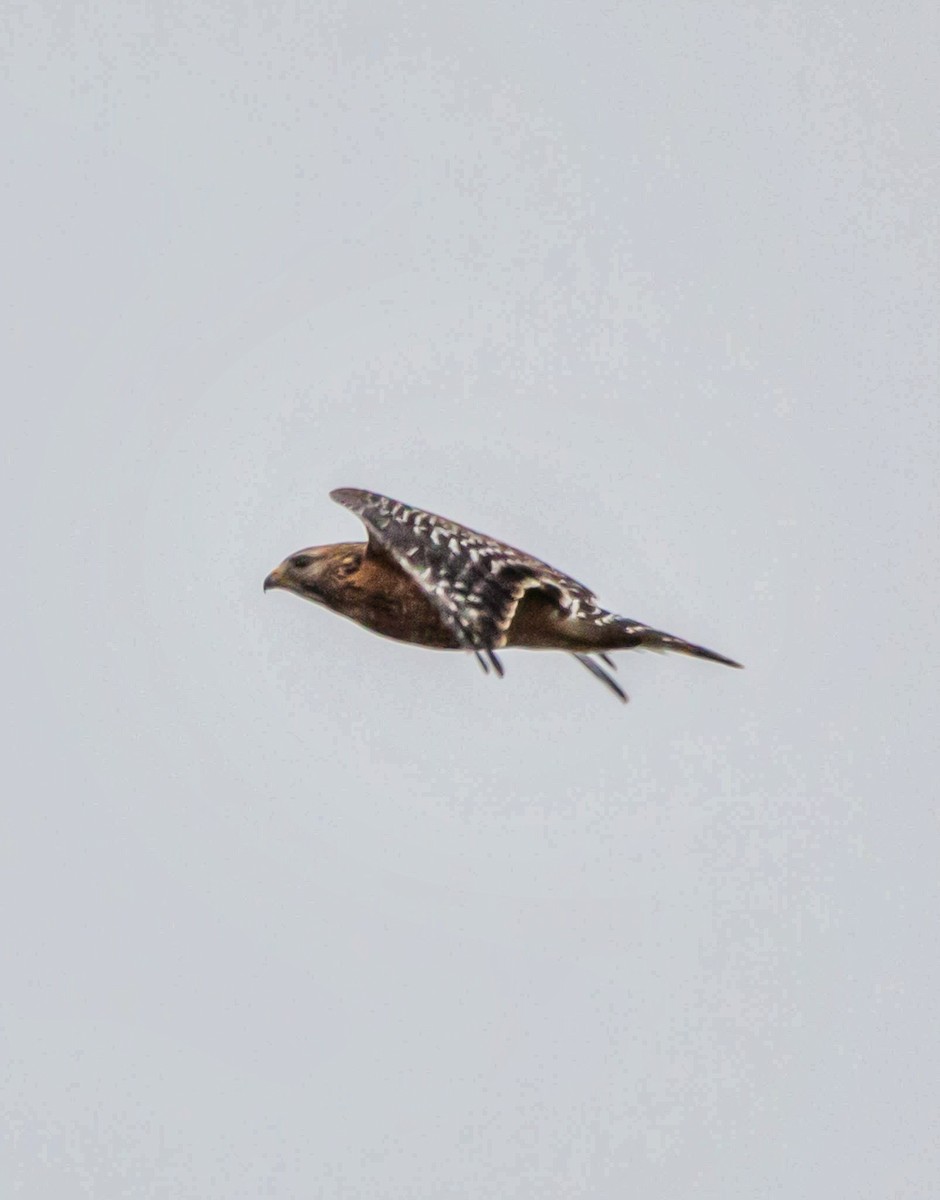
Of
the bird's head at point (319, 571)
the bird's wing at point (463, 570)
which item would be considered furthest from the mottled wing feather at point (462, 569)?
the bird's head at point (319, 571)

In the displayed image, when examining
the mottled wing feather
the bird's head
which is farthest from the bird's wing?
the bird's head

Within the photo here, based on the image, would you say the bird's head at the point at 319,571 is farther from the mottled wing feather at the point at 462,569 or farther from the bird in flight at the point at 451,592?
the mottled wing feather at the point at 462,569

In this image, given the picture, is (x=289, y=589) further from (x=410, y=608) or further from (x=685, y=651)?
(x=685, y=651)

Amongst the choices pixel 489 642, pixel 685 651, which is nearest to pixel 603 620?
pixel 685 651

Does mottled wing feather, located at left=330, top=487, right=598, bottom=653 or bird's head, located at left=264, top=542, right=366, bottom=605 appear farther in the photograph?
bird's head, located at left=264, top=542, right=366, bottom=605

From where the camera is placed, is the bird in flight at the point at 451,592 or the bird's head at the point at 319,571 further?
the bird's head at the point at 319,571

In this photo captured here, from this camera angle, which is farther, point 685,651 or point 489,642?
point 685,651

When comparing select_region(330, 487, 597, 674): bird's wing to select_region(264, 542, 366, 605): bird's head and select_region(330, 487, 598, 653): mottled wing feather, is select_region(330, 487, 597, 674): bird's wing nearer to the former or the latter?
select_region(330, 487, 598, 653): mottled wing feather
